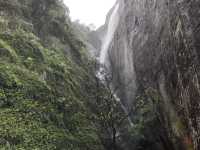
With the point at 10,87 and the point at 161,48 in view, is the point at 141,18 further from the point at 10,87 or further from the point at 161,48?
the point at 10,87

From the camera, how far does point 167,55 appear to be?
789 inches

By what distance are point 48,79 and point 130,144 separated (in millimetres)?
6747

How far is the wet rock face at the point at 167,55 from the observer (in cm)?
1705

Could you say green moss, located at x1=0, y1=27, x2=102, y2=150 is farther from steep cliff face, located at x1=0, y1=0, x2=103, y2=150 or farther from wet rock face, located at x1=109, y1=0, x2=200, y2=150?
wet rock face, located at x1=109, y1=0, x2=200, y2=150

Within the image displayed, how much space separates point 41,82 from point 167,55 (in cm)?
753

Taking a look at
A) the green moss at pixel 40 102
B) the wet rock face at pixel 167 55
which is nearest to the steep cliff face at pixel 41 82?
the green moss at pixel 40 102

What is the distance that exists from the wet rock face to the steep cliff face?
3977mm

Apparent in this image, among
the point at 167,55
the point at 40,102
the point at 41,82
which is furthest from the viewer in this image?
the point at 41,82

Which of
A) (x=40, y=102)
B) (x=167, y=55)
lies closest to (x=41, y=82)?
(x=40, y=102)

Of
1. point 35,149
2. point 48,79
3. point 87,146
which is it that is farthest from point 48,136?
point 48,79

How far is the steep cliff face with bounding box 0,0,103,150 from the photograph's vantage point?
1777cm

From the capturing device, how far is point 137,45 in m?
26.7

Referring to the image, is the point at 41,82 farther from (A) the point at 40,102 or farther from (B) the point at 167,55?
(B) the point at 167,55

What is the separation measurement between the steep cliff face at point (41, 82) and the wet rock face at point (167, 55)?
3977mm
